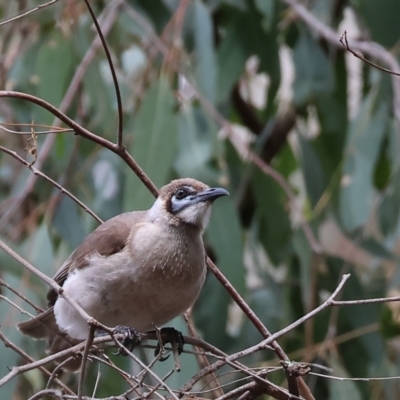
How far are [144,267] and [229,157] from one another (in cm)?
146

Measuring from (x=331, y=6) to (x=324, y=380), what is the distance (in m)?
1.73

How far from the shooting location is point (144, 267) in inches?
Result: 81.5

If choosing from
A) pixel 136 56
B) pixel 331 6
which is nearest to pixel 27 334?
pixel 136 56

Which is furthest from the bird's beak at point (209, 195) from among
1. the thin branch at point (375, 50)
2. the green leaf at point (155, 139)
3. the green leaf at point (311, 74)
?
the green leaf at point (311, 74)

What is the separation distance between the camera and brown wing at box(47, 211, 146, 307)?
7.33 ft

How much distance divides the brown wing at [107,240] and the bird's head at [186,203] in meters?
0.10

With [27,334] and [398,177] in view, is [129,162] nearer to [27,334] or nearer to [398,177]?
[27,334]

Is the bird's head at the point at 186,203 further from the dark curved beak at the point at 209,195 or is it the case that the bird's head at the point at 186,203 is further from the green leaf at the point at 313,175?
the green leaf at the point at 313,175

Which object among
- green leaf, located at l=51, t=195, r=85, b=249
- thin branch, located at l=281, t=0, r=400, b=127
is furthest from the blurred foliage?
thin branch, located at l=281, t=0, r=400, b=127

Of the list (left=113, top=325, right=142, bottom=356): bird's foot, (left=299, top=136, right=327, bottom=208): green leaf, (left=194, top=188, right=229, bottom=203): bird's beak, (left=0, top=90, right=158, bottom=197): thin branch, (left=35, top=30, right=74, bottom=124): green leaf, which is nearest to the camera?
(left=0, top=90, right=158, bottom=197): thin branch

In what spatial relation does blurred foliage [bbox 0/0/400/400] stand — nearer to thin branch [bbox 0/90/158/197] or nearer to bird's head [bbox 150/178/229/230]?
bird's head [bbox 150/178/229/230]

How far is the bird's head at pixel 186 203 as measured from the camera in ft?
7.22

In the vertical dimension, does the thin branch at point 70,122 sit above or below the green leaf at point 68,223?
above

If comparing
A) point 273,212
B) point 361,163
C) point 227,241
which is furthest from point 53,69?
point 361,163
